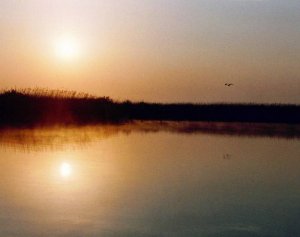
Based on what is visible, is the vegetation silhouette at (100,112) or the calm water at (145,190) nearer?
the calm water at (145,190)

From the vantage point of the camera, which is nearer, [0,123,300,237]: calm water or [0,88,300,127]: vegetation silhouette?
[0,123,300,237]: calm water

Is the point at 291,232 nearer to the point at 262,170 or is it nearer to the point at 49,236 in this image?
the point at 49,236

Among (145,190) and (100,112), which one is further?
(100,112)

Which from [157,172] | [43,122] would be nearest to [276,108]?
[43,122]

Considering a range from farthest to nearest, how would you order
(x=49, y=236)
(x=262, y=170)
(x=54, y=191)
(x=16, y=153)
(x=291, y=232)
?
1. (x=16, y=153)
2. (x=262, y=170)
3. (x=54, y=191)
4. (x=291, y=232)
5. (x=49, y=236)

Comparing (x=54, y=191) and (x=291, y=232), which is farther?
(x=54, y=191)

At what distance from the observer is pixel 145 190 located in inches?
343

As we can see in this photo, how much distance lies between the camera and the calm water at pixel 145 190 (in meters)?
6.63

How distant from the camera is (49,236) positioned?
19.8ft

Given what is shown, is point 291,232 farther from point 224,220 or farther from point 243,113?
point 243,113

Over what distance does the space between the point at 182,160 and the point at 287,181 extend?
2.84 metres

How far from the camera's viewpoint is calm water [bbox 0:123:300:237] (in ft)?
21.7

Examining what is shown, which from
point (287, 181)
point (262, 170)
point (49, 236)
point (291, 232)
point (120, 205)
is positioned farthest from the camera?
point (262, 170)

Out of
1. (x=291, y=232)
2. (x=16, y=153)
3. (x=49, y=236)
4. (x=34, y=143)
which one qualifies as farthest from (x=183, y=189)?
(x=34, y=143)
